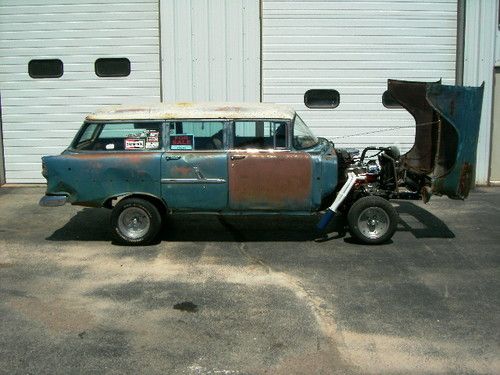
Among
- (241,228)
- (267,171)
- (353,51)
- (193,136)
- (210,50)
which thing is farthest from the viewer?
(353,51)

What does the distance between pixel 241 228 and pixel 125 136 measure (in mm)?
2181

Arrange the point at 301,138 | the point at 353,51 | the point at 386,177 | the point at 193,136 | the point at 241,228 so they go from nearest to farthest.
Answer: the point at 193,136 → the point at 301,138 → the point at 386,177 → the point at 241,228 → the point at 353,51

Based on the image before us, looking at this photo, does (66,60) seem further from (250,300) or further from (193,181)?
(250,300)

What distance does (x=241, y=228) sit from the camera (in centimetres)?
880

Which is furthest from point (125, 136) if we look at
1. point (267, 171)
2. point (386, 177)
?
point (386, 177)

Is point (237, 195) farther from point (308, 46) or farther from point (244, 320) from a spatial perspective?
point (308, 46)

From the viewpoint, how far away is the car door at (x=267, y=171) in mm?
7641

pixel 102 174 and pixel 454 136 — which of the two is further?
pixel 454 136

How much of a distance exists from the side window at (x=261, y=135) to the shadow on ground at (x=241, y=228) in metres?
1.31

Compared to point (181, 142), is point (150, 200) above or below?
below

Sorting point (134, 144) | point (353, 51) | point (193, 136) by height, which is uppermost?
point (353, 51)

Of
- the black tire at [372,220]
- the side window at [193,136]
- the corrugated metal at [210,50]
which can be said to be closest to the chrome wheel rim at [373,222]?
the black tire at [372,220]

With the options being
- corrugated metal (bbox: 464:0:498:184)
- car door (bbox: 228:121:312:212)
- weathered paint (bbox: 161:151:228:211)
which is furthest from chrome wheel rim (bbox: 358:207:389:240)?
corrugated metal (bbox: 464:0:498:184)

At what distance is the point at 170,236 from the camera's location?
836cm
